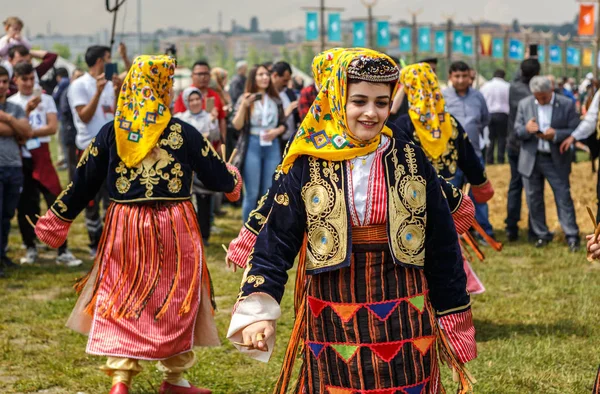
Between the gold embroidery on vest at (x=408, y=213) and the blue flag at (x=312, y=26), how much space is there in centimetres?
2700

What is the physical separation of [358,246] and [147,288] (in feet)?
7.21

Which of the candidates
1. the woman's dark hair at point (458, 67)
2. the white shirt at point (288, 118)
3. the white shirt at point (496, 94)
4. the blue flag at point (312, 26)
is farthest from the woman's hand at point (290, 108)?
the blue flag at point (312, 26)

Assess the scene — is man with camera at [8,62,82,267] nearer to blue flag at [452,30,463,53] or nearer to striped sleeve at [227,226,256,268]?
striped sleeve at [227,226,256,268]

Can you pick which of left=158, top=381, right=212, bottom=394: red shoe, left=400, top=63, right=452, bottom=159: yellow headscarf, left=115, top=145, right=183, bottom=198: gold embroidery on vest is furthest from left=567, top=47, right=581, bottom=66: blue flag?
left=158, top=381, right=212, bottom=394: red shoe

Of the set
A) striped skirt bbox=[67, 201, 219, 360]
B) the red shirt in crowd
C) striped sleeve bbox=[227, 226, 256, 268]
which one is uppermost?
the red shirt in crowd

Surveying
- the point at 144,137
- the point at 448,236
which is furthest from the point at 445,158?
the point at 448,236

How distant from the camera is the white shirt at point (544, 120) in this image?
1018 cm

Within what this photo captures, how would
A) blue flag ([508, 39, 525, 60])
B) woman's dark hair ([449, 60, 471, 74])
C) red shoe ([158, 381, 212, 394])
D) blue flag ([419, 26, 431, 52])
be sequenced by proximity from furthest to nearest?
blue flag ([419, 26, 431, 52])
blue flag ([508, 39, 525, 60])
woman's dark hair ([449, 60, 471, 74])
red shoe ([158, 381, 212, 394])

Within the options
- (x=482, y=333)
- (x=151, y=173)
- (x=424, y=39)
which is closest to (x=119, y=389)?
(x=151, y=173)

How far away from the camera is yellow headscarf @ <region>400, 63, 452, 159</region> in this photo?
22.2 feet

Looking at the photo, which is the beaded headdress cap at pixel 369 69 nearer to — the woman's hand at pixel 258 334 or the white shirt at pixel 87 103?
the woman's hand at pixel 258 334

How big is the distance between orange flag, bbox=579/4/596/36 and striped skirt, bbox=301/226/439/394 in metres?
22.4

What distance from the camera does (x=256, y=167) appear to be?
10477 mm

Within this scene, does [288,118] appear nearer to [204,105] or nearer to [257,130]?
[257,130]
